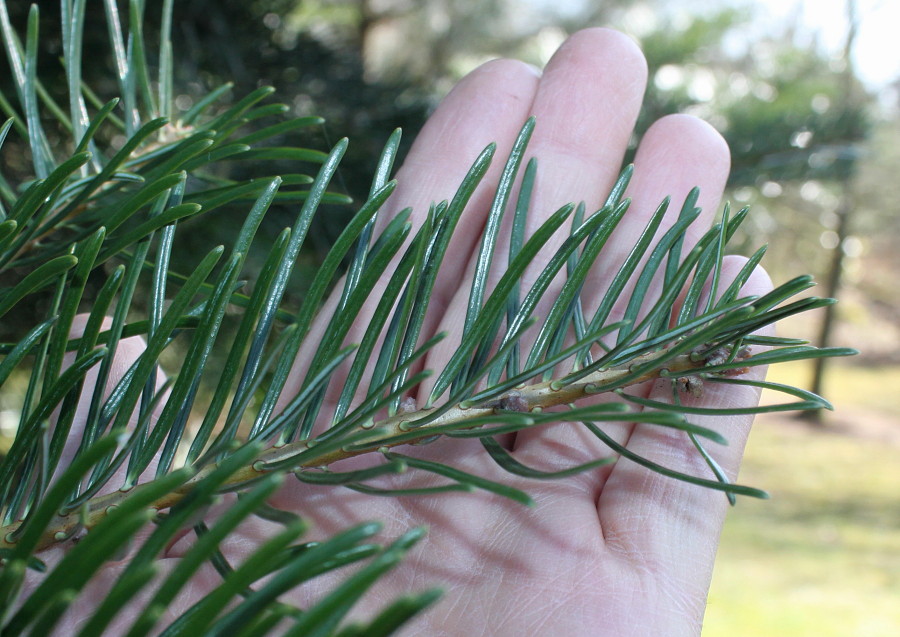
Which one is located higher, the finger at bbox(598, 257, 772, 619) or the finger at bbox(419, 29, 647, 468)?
the finger at bbox(419, 29, 647, 468)

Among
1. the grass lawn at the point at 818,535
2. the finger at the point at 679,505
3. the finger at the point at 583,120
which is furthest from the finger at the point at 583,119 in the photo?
the grass lawn at the point at 818,535

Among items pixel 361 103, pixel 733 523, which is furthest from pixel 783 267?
pixel 361 103

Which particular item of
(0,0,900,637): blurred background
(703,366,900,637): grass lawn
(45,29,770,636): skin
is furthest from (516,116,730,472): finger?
(703,366,900,637): grass lawn

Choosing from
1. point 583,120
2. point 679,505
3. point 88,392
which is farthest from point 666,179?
point 88,392

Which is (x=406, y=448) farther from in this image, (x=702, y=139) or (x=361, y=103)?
(x=361, y=103)

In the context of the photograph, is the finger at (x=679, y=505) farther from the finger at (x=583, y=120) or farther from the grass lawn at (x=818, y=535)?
the grass lawn at (x=818, y=535)

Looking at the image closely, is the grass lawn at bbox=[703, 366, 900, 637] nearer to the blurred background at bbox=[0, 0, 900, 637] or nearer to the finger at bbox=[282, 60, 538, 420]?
the blurred background at bbox=[0, 0, 900, 637]

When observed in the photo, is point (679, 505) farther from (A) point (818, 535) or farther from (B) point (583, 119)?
(A) point (818, 535)
